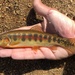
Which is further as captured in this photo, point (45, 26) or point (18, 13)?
point (18, 13)

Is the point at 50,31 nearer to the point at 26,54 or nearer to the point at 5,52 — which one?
the point at 26,54

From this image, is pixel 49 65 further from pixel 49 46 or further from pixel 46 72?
pixel 49 46

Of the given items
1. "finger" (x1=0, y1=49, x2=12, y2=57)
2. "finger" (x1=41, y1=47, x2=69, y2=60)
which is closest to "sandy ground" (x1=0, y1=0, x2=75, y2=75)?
"finger" (x1=41, y1=47, x2=69, y2=60)

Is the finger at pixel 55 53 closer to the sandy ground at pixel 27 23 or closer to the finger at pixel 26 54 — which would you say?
the finger at pixel 26 54

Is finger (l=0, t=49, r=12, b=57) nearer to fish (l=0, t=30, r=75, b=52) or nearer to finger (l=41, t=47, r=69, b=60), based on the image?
fish (l=0, t=30, r=75, b=52)

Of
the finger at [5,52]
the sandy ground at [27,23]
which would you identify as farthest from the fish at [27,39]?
the sandy ground at [27,23]

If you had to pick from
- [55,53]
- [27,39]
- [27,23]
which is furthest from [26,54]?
[27,23]

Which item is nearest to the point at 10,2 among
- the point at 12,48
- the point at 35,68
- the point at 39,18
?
the point at 39,18
